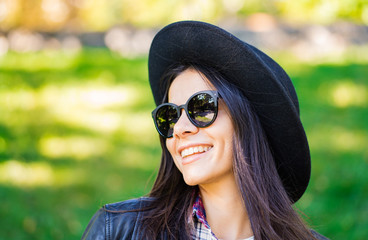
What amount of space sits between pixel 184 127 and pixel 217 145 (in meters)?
0.19

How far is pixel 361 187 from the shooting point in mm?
5605

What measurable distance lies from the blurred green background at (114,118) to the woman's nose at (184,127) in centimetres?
57

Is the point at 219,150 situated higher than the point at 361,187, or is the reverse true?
the point at 219,150

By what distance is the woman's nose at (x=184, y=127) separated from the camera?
7.76 ft

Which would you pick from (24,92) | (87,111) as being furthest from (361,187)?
(24,92)

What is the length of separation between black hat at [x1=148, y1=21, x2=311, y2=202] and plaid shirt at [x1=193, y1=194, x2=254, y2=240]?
1.76 feet

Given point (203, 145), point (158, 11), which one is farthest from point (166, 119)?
point (158, 11)

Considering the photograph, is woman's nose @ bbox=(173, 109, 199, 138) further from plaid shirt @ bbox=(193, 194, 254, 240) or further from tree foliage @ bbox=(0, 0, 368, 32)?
tree foliage @ bbox=(0, 0, 368, 32)

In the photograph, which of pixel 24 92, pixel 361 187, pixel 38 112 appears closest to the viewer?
pixel 361 187

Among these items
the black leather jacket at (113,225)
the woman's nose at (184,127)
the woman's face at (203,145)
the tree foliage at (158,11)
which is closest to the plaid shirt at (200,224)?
the woman's face at (203,145)

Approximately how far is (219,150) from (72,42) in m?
9.37

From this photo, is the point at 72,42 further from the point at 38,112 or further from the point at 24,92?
the point at 38,112

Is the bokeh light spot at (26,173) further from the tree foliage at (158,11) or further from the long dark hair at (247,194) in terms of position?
the tree foliage at (158,11)

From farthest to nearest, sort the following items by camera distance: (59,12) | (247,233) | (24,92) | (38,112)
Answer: (59,12) → (24,92) → (38,112) → (247,233)
